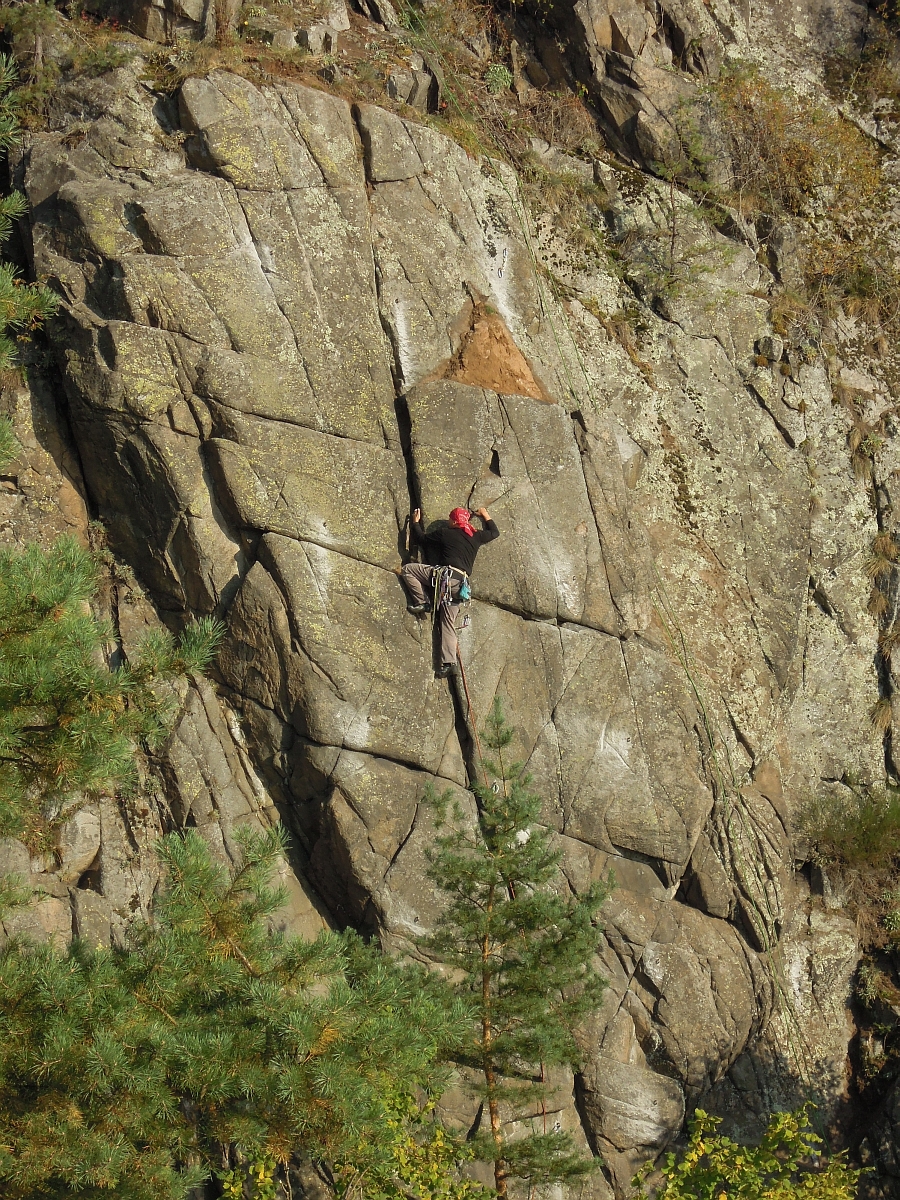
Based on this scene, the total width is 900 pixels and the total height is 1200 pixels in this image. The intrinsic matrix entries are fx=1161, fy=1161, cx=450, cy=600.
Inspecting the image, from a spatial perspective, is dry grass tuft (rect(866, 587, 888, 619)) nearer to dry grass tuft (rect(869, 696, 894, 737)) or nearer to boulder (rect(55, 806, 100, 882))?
dry grass tuft (rect(869, 696, 894, 737))

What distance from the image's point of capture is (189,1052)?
7.34m

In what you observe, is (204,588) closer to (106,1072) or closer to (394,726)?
(394,726)

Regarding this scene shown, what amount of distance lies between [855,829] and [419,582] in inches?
234

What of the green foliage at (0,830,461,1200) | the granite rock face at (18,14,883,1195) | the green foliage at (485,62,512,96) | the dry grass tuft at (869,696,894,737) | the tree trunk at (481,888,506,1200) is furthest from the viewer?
the green foliage at (485,62,512,96)

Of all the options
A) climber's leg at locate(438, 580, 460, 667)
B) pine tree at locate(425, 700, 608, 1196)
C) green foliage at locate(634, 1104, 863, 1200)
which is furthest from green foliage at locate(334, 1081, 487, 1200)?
climber's leg at locate(438, 580, 460, 667)

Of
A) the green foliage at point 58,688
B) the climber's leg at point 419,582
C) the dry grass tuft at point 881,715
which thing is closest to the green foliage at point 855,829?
the dry grass tuft at point 881,715

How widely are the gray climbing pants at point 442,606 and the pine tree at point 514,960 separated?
1911 mm

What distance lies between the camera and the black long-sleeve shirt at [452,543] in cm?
1186

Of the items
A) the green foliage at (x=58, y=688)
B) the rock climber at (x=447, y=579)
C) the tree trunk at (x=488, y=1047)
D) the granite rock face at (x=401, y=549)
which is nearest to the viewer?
the green foliage at (x=58, y=688)

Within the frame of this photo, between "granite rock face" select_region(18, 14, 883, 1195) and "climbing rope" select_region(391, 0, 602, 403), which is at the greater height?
"climbing rope" select_region(391, 0, 602, 403)

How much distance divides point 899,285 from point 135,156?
10.7 m

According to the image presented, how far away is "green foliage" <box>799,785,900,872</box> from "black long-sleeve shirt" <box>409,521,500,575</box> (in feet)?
16.9

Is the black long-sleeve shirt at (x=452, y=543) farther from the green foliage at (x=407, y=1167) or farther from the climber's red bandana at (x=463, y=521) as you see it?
the green foliage at (x=407, y=1167)

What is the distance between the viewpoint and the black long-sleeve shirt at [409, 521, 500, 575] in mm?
11859
